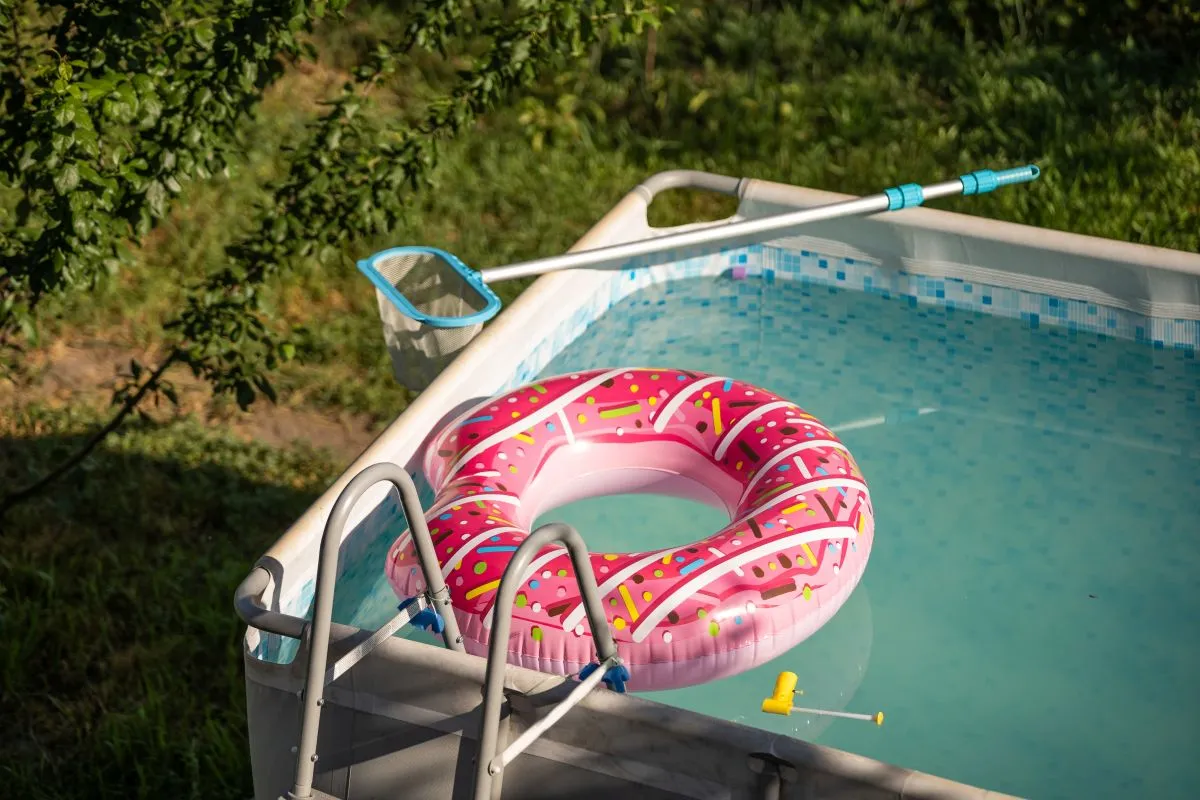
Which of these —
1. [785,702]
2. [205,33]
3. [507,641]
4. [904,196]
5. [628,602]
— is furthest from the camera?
[904,196]

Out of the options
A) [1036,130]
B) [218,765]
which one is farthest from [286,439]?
[1036,130]

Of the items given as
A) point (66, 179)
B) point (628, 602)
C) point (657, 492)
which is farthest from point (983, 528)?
point (66, 179)

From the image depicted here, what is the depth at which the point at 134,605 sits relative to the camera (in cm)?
367

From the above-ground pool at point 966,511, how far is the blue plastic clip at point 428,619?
13.4 inches

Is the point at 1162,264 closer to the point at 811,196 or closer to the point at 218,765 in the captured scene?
the point at 811,196

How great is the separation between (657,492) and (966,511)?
0.82 meters

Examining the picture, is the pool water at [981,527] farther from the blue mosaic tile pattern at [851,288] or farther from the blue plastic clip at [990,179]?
the blue plastic clip at [990,179]

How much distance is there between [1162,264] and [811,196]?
0.95 metres

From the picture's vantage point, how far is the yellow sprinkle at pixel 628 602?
249 centimetres

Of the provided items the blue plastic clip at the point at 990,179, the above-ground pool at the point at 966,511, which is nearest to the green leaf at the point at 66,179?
the above-ground pool at the point at 966,511

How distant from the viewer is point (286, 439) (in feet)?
14.2

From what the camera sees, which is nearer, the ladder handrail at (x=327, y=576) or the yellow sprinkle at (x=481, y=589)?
the ladder handrail at (x=327, y=576)

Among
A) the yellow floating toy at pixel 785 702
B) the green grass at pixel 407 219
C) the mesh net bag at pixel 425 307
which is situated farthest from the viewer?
the green grass at pixel 407 219

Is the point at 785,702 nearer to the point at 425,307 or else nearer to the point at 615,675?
the point at 615,675
